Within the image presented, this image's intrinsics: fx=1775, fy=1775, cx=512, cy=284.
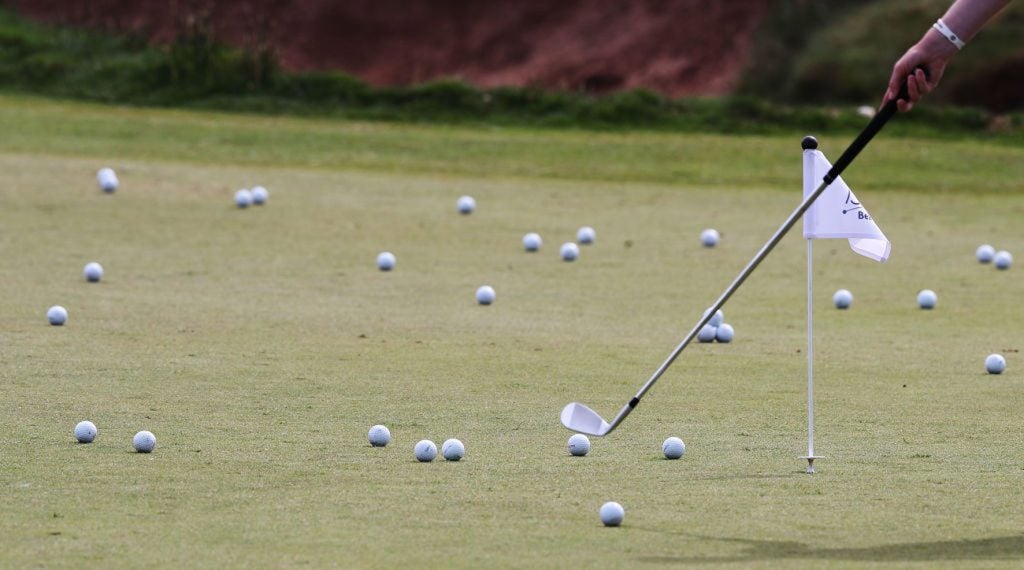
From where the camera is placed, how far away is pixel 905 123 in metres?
25.0

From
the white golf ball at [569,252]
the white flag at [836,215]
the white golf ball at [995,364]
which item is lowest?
the white golf ball at [569,252]

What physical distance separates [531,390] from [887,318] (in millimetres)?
3977

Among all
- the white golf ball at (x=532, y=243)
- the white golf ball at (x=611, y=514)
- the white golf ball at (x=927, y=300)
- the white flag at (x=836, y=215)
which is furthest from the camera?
the white golf ball at (x=532, y=243)

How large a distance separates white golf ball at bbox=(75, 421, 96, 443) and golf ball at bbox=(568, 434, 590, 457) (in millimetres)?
2100

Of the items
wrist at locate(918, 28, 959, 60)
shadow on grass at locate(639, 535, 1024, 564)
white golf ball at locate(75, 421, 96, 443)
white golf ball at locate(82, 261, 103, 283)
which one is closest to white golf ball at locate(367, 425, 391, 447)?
white golf ball at locate(75, 421, 96, 443)

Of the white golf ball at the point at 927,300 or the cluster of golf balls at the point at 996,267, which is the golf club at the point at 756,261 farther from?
the white golf ball at the point at 927,300

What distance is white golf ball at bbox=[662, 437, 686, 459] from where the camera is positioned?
753 centimetres

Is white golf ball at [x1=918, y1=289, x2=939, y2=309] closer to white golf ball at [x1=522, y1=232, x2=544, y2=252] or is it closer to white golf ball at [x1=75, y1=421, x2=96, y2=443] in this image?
white golf ball at [x1=522, y1=232, x2=544, y2=252]

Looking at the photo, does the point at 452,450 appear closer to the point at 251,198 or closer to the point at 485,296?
the point at 485,296

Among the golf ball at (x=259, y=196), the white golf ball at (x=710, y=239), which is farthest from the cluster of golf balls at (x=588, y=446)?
the golf ball at (x=259, y=196)

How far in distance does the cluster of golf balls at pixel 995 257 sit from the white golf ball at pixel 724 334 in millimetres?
4748

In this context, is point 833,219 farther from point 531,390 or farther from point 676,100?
point 676,100

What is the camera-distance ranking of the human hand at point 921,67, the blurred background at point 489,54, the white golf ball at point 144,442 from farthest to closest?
the blurred background at point 489,54 → the white golf ball at point 144,442 → the human hand at point 921,67

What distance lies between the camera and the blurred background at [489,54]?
1037 inches
